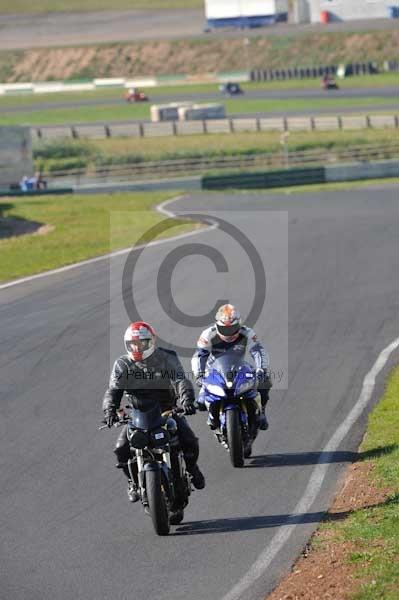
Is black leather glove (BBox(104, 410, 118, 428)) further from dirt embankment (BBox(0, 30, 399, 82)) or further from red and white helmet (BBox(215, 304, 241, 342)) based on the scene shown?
dirt embankment (BBox(0, 30, 399, 82))

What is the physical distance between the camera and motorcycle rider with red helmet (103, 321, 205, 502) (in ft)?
33.7

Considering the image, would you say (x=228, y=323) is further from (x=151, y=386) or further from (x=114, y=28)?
(x=114, y=28)

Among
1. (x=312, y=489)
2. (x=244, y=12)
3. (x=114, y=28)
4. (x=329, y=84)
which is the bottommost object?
(x=312, y=489)

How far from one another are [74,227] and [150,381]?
24.0m

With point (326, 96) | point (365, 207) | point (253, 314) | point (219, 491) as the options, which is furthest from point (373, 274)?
point (326, 96)

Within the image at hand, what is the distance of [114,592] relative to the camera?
8898mm

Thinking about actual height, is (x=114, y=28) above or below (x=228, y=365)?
above

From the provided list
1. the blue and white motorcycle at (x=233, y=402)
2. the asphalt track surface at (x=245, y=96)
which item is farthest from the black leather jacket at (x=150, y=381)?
the asphalt track surface at (x=245, y=96)

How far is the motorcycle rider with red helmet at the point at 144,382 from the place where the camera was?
Answer: 10.3 m

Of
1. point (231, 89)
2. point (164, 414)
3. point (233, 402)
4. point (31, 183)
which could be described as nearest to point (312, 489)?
point (233, 402)

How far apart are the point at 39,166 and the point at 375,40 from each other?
4553cm

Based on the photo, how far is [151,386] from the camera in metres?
10.3

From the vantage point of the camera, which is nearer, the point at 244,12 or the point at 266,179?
the point at 266,179

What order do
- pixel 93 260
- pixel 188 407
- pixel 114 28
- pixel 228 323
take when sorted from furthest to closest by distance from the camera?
pixel 114 28, pixel 93 260, pixel 228 323, pixel 188 407
